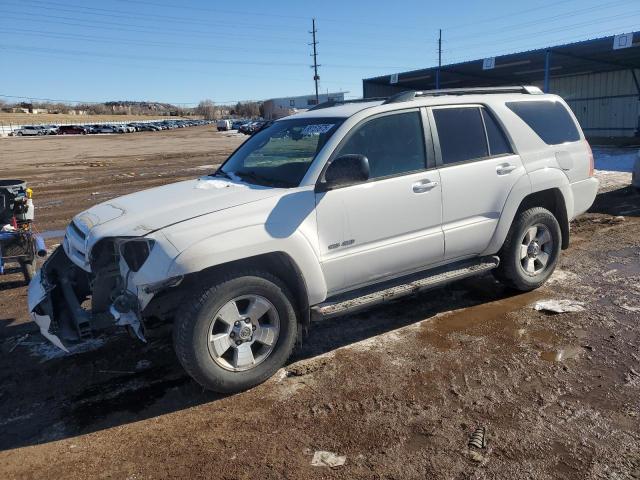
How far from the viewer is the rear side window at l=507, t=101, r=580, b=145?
512 centimetres

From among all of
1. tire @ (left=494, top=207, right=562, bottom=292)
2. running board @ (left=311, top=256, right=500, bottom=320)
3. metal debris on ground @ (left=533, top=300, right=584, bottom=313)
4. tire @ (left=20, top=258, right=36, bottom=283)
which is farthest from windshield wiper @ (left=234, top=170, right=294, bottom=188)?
tire @ (left=20, top=258, right=36, bottom=283)

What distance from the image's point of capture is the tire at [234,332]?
3340 millimetres

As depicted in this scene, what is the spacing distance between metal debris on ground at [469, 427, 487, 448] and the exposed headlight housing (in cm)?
228

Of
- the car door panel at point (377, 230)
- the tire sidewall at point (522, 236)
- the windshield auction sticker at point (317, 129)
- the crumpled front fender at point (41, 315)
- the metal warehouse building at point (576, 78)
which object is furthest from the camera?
the metal warehouse building at point (576, 78)

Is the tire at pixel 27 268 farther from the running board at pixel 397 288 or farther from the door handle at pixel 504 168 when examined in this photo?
the door handle at pixel 504 168

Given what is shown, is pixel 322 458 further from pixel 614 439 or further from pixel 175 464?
pixel 614 439

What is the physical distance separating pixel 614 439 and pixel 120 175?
703 inches

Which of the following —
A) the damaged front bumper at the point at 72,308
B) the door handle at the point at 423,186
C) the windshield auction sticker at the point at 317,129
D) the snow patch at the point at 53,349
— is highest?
the windshield auction sticker at the point at 317,129

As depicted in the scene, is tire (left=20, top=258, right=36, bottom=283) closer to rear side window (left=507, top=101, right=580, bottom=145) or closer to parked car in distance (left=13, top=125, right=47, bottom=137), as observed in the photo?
rear side window (left=507, top=101, right=580, bottom=145)

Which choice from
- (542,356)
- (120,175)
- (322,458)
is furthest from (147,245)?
(120,175)

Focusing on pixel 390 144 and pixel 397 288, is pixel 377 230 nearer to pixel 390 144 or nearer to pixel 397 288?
pixel 397 288

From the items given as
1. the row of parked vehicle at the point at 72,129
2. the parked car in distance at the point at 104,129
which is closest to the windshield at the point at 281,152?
the row of parked vehicle at the point at 72,129

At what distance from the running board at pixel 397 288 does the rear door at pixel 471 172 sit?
0.13 meters

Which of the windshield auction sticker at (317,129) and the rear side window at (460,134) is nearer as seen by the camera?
the windshield auction sticker at (317,129)
